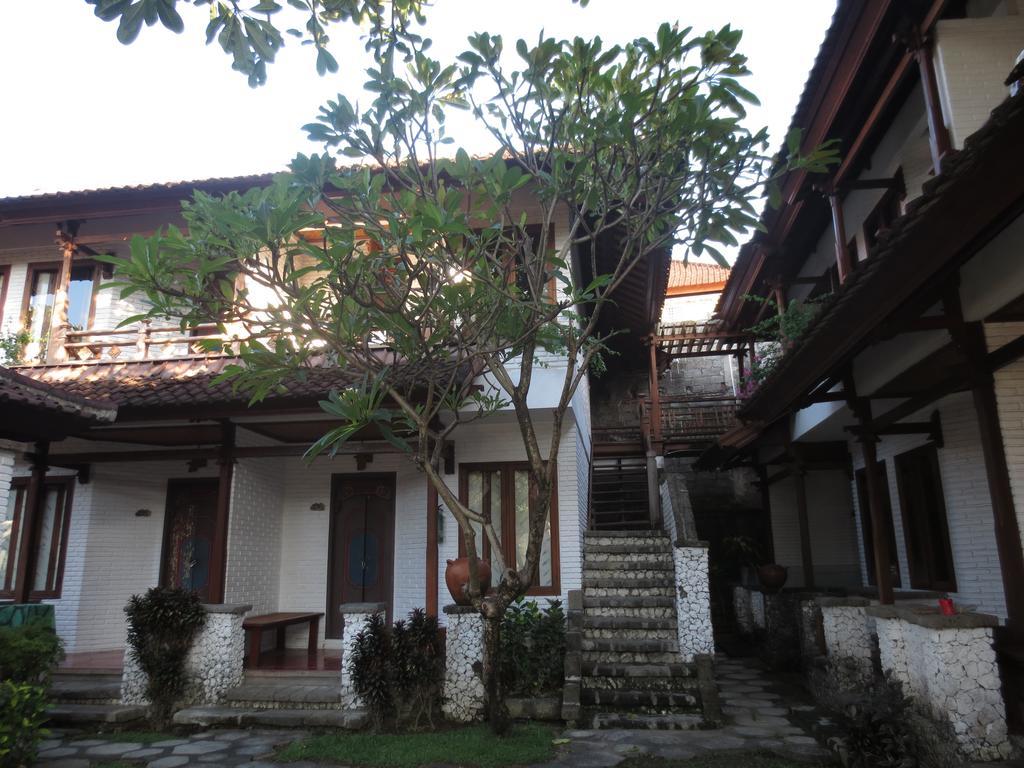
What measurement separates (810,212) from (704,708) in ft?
21.7

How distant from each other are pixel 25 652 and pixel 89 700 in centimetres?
186

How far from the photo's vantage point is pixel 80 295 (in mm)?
10789

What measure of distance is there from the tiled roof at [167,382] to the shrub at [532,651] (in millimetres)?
2685

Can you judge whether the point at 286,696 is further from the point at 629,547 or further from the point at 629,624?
the point at 629,547

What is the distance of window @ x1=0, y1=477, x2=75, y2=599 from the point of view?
973 centimetres

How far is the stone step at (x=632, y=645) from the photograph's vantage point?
294 inches

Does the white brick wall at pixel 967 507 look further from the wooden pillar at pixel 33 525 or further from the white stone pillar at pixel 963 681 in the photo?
the wooden pillar at pixel 33 525

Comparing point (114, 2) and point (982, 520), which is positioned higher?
point (114, 2)

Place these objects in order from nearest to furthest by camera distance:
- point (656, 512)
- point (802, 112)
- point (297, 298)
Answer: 1. point (297, 298)
2. point (802, 112)
3. point (656, 512)

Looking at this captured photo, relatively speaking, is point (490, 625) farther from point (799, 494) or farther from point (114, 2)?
point (799, 494)

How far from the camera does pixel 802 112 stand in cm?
823

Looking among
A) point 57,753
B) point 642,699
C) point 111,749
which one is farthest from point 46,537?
point 642,699

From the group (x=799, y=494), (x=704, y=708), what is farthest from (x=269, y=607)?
(x=799, y=494)

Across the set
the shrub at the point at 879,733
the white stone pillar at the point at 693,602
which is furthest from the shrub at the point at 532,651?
the shrub at the point at 879,733
